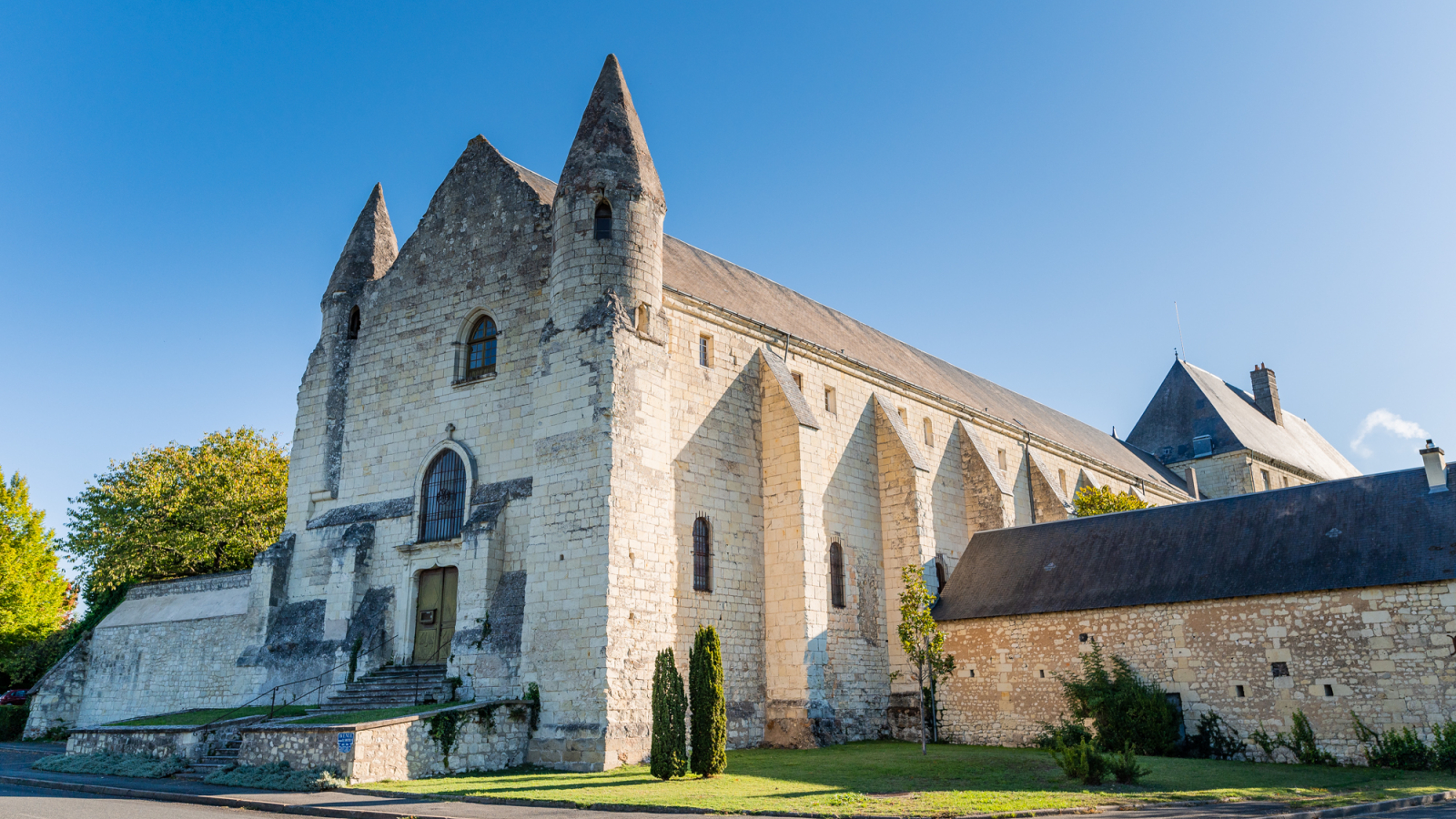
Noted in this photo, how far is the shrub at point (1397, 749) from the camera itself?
663 inches

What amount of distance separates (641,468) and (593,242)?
194 inches

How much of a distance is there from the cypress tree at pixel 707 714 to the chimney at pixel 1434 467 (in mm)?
15345

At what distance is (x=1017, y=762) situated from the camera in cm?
1767

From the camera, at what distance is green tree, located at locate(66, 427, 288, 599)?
32062 millimetres

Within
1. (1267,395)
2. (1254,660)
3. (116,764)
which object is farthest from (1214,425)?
(116,764)

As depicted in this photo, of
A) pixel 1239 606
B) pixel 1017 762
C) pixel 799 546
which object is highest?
pixel 799 546

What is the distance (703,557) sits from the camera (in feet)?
69.5

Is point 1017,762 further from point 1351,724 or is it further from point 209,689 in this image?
point 209,689

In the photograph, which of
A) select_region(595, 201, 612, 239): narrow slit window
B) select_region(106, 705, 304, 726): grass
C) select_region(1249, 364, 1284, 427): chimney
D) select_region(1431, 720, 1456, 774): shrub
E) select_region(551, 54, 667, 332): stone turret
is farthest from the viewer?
select_region(1249, 364, 1284, 427): chimney

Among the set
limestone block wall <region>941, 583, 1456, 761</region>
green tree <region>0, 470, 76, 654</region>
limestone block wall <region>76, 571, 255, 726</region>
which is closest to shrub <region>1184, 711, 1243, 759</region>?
limestone block wall <region>941, 583, 1456, 761</region>

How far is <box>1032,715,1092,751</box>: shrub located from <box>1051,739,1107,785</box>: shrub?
4.14m

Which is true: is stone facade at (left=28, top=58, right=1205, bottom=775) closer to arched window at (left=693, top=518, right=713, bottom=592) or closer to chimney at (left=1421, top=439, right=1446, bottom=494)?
arched window at (left=693, top=518, right=713, bottom=592)

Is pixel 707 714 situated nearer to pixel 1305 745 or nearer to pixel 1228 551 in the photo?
pixel 1305 745

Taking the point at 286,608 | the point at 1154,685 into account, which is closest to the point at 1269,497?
the point at 1154,685
